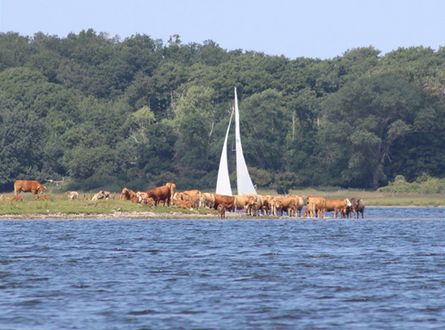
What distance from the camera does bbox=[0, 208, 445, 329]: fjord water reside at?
96.7ft

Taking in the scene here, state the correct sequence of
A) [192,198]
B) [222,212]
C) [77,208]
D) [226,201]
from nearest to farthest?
1. [77,208]
2. [222,212]
3. [192,198]
4. [226,201]

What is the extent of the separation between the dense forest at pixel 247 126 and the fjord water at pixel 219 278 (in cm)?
6396

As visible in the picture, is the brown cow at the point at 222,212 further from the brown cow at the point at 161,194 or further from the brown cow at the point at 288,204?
the brown cow at the point at 288,204

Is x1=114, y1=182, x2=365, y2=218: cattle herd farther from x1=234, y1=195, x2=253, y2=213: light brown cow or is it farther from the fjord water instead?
the fjord water

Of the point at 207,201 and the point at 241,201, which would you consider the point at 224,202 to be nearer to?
the point at 207,201

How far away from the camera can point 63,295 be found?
109 ft

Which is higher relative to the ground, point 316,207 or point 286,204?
point 286,204

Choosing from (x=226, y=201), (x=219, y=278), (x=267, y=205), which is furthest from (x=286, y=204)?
(x=219, y=278)

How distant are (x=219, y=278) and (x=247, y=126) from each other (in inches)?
3557

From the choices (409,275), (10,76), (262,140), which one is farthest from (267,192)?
(409,275)

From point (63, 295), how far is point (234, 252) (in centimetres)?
1431

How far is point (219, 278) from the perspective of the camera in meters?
37.1

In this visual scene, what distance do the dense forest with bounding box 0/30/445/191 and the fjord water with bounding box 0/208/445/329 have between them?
6396 cm

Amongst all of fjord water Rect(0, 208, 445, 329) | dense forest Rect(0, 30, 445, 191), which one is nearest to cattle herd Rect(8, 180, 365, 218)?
fjord water Rect(0, 208, 445, 329)
